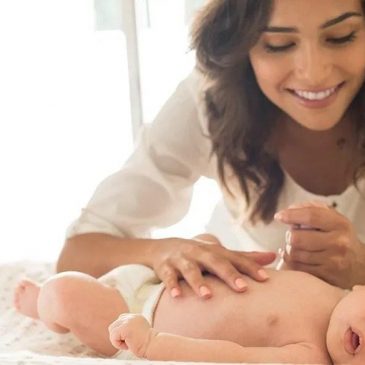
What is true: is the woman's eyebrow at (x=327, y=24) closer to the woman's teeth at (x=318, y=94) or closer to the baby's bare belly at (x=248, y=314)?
the woman's teeth at (x=318, y=94)

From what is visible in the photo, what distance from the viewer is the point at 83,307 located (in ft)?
3.38

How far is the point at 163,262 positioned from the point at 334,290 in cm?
26

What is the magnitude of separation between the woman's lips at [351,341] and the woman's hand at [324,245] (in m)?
0.22

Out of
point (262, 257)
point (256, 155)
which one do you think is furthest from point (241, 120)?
point (262, 257)

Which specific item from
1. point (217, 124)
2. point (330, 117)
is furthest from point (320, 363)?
point (217, 124)

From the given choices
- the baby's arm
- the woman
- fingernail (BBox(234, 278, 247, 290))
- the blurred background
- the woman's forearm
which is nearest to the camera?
the baby's arm

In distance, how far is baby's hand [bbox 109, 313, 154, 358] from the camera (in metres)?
0.85

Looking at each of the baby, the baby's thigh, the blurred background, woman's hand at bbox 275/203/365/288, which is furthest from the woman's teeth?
the blurred background

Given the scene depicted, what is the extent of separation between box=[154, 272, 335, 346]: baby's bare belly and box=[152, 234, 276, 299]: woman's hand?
0.01 metres

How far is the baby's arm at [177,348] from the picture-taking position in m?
0.85

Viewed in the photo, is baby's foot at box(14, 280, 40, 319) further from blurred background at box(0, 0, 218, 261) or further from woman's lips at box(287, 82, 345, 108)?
blurred background at box(0, 0, 218, 261)

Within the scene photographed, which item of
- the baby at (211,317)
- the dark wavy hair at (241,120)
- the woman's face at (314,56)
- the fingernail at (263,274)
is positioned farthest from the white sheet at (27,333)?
the woman's face at (314,56)

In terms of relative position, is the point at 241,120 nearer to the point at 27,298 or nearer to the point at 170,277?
the point at 170,277

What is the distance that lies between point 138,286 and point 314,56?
0.41 meters
